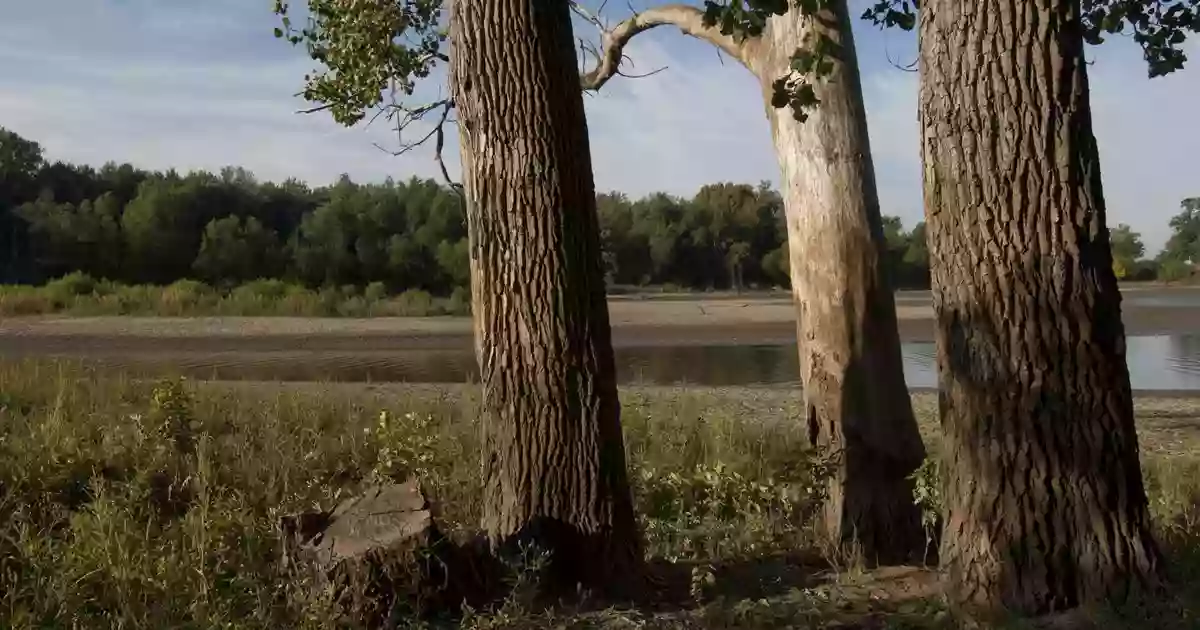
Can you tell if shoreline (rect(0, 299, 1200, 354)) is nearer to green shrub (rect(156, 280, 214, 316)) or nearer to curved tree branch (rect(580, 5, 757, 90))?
green shrub (rect(156, 280, 214, 316))

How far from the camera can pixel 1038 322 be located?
4395mm

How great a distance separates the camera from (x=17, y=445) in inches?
272

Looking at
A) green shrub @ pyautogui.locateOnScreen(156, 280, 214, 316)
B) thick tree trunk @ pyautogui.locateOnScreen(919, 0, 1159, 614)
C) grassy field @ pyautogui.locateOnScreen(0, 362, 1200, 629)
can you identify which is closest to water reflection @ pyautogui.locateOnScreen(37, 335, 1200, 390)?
green shrub @ pyautogui.locateOnScreen(156, 280, 214, 316)

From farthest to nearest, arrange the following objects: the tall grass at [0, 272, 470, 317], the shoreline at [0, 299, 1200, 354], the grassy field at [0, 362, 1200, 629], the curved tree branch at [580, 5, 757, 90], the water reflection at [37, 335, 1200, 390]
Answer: the tall grass at [0, 272, 470, 317]
the shoreline at [0, 299, 1200, 354]
the water reflection at [37, 335, 1200, 390]
the curved tree branch at [580, 5, 757, 90]
the grassy field at [0, 362, 1200, 629]

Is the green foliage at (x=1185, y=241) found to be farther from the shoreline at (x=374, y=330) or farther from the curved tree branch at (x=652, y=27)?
the curved tree branch at (x=652, y=27)

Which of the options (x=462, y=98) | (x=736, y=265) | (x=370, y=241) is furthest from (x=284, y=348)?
(x=736, y=265)

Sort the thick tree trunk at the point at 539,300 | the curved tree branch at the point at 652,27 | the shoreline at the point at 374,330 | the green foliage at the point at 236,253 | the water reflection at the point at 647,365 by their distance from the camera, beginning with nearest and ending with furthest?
the thick tree trunk at the point at 539,300, the curved tree branch at the point at 652,27, the water reflection at the point at 647,365, the shoreline at the point at 374,330, the green foliage at the point at 236,253

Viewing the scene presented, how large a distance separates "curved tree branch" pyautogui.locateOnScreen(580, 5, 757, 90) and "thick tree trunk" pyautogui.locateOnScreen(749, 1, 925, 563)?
28.6 inches

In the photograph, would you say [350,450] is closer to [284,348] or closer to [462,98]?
[462,98]

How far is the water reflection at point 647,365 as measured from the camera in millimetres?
21344

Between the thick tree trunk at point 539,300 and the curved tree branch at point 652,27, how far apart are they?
2.28m

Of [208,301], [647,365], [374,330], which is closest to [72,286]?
[208,301]

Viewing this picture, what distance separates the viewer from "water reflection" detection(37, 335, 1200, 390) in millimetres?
21344

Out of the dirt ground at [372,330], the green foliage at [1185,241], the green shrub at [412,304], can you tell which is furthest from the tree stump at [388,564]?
the green foliage at [1185,241]
